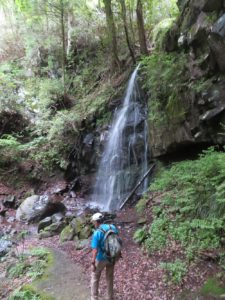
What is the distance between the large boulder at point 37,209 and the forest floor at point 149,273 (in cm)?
391

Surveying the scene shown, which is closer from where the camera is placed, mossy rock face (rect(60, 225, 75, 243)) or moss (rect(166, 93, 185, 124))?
mossy rock face (rect(60, 225, 75, 243))

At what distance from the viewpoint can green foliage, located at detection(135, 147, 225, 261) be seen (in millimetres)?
3912

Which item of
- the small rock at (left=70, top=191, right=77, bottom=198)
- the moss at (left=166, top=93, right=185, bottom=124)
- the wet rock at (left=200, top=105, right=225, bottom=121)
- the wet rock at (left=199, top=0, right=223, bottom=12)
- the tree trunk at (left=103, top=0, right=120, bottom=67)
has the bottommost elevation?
the small rock at (left=70, top=191, right=77, bottom=198)

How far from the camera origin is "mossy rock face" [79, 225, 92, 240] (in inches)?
258

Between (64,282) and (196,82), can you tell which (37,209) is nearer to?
(64,282)

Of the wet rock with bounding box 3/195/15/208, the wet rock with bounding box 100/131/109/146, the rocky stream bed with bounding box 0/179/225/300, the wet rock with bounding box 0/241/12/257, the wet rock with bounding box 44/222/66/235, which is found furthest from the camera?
the wet rock with bounding box 100/131/109/146

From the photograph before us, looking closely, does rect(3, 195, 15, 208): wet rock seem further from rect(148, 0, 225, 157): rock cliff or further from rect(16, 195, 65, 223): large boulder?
rect(148, 0, 225, 157): rock cliff

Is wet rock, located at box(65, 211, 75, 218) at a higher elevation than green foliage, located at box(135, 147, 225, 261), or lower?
lower

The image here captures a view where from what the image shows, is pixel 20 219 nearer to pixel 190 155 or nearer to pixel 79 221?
pixel 79 221

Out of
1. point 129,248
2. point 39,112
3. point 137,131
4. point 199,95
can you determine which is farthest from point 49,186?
point 199,95

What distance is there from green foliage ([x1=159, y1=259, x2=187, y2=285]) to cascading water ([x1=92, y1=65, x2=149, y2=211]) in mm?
5197

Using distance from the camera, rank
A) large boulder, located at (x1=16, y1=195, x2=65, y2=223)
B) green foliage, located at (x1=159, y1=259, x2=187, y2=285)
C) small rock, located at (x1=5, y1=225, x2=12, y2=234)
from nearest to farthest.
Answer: green foliage, located at (x1=159, y1=259, x2=187, y2=285)
small rock, located at (x1=5, y1=225, x2=12, y2=234)
large boulder, located at (x1=16, y1=195, x2=65, y2=223)

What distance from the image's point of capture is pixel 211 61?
5.54 m

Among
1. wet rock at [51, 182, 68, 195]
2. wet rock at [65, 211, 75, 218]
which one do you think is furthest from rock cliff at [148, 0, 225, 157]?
wet rock at [51, 182, 68, 195]
